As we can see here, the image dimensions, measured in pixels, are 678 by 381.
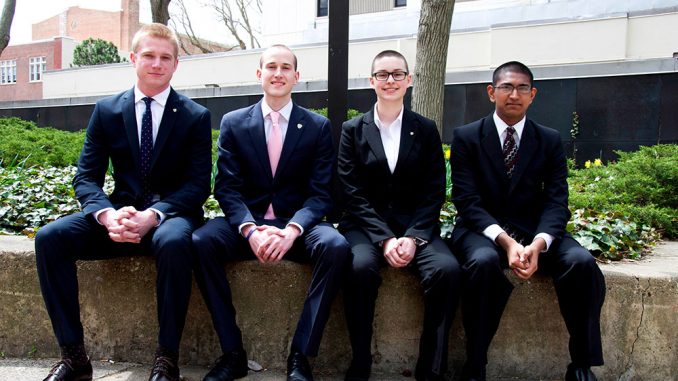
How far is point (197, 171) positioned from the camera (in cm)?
391

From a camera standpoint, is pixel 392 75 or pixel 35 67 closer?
pixel 392 75

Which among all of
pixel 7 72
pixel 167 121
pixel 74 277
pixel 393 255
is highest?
pixel 7 72

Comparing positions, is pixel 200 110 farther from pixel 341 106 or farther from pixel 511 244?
pixel 511 244

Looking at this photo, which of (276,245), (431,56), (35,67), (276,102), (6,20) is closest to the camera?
(276,245)

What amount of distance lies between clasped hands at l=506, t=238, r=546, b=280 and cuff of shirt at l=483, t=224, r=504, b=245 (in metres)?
0.13

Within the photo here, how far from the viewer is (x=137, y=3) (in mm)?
58719

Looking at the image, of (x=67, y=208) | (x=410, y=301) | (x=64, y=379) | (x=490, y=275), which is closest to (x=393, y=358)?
(x=410, y=301)

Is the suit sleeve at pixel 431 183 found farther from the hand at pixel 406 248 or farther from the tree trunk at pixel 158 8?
the tree trunk at pixel 158 8

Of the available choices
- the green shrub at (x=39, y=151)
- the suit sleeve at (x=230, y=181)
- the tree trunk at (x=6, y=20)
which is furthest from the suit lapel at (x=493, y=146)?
the tree trunk at (x=6, y=20)

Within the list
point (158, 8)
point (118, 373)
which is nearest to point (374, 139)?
point (118, 373)

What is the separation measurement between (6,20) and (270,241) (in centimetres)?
1395

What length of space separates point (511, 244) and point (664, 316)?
39.4 inches

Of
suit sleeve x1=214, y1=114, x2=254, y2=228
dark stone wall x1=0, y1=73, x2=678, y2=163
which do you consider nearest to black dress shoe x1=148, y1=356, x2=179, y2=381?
suit sleeve x1=214, y1=114, x2=254, y2=228

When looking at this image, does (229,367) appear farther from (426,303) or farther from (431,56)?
(431,56)
